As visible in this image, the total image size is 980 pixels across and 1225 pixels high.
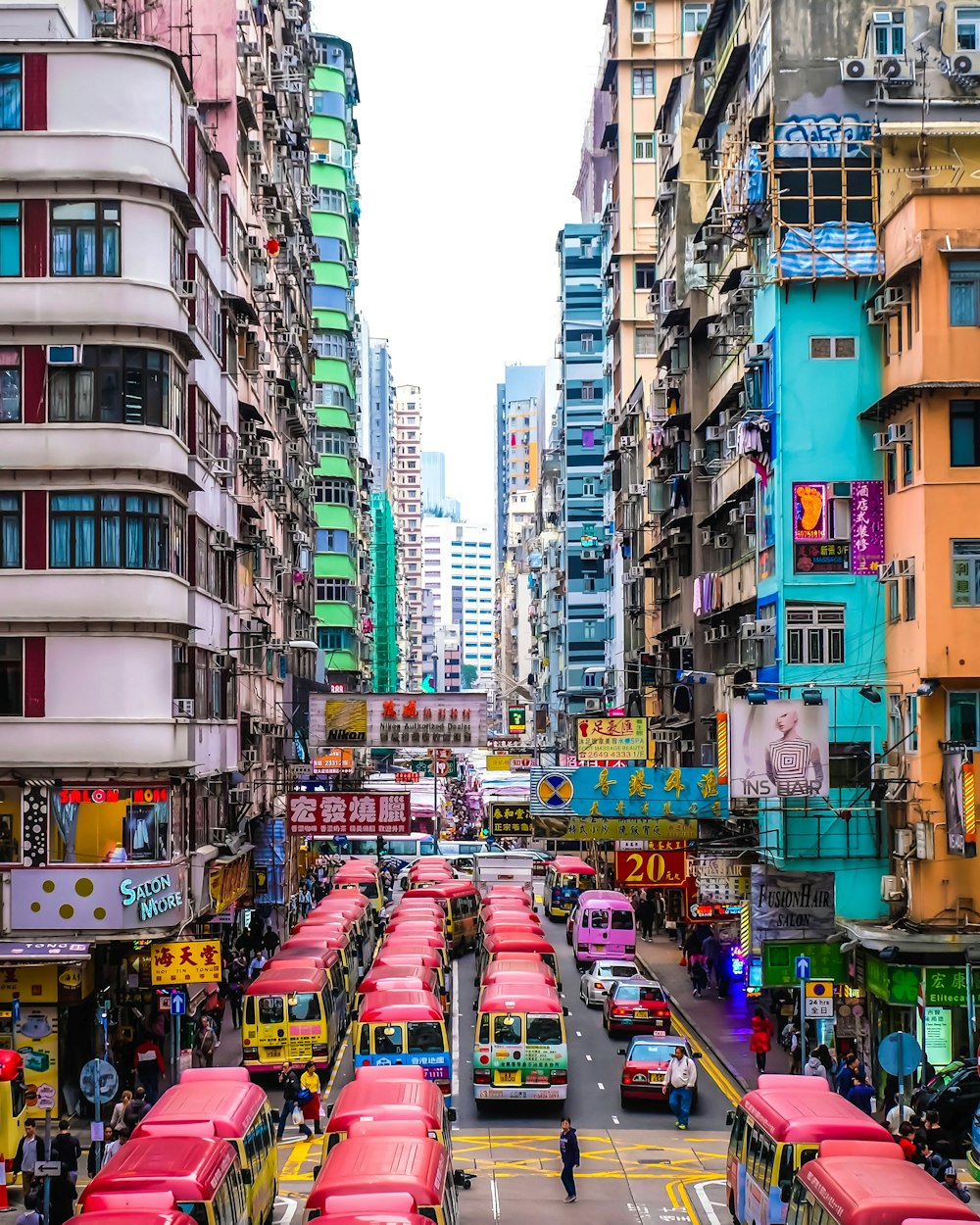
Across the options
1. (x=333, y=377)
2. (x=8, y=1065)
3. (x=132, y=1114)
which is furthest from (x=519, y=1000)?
(x=333, y=377)

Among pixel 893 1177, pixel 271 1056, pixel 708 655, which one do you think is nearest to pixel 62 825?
pixel 271 1056

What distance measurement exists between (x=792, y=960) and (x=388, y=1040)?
324 inches

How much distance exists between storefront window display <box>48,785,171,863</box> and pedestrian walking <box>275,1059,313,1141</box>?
4857mm

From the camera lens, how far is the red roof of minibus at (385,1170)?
1886 centimetres

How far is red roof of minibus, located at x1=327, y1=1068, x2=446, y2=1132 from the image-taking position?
2281 centimetres

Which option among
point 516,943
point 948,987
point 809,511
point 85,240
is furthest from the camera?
point 516,943

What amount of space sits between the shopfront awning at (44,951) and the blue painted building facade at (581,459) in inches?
3377

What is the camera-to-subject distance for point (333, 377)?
99.2 m

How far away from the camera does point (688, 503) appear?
5988 cm

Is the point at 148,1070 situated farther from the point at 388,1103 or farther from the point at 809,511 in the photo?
the point at 809,511

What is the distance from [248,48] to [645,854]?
89.2 ft

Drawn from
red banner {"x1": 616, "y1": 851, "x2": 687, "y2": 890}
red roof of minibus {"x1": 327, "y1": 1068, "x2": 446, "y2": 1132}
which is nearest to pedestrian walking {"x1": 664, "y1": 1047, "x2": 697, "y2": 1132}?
red roof of minibus {"x1": 327, "y1": 1068, "x2": 446, "y2": 1132}

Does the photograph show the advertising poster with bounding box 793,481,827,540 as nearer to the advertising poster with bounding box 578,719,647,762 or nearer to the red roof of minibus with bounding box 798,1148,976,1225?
the advertising poster with bounding box 578,719,647,762

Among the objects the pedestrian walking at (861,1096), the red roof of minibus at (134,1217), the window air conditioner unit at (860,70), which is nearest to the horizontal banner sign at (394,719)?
the window air conditioner unit at (860,70)
